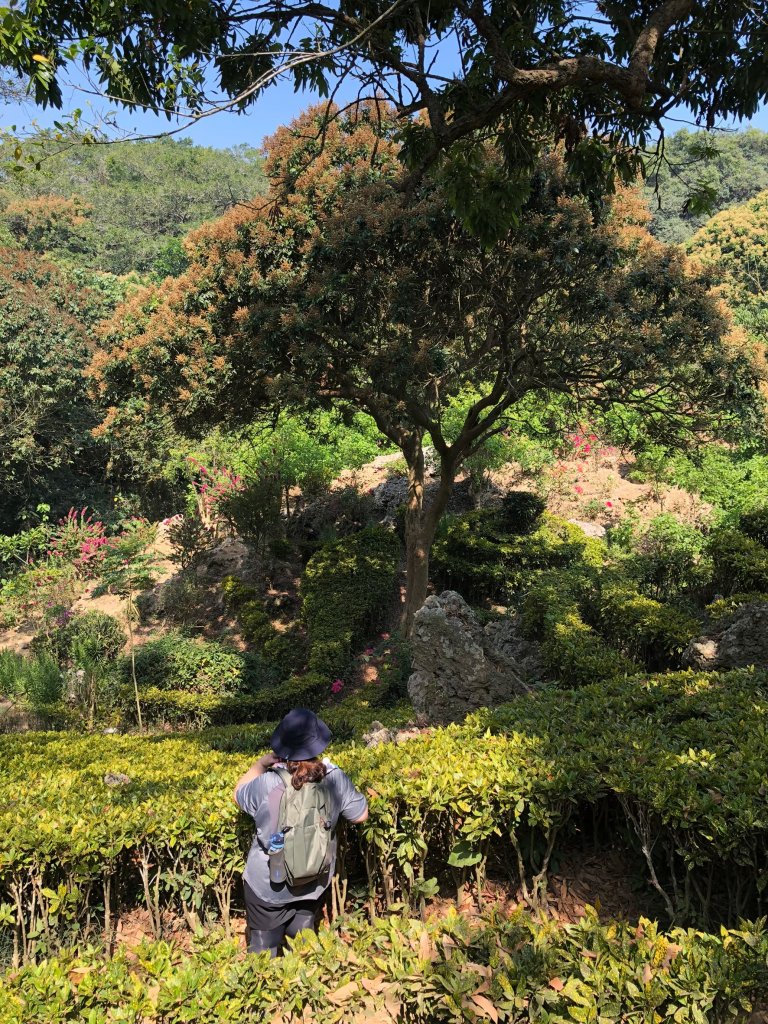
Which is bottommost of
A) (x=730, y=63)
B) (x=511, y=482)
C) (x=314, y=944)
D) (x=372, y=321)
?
(x=314, y=944)

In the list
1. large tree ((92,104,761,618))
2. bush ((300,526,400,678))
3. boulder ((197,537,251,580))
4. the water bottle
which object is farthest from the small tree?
the water bottle

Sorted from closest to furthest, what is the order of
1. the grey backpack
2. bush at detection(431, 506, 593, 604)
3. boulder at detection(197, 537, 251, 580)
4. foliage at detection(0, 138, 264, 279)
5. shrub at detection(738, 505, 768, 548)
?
the grey backpack < shrub at detection(738, 505, 768, 548) < bush at detection(431, 506, 593, 604) < boulder at detection(197, 537, 251, 580) < foliage at detection(0, 138, 264, 279)

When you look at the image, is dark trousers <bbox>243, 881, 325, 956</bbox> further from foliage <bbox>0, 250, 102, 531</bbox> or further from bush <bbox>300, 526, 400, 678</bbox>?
foliage <bbox>0, 250, 102, 531</bbox>

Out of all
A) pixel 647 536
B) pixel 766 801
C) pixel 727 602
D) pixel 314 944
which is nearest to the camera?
pixel 314 944

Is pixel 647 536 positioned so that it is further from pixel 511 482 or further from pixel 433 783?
pixel 433 783

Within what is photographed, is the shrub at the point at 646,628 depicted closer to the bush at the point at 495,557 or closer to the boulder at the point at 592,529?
the bush at the point at 495,557

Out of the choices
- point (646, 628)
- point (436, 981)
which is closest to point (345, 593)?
point (646, 628)

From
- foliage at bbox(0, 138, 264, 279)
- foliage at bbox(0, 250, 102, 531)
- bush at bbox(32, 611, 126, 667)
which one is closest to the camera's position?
bush at bbox(32, 611, 126, 667)

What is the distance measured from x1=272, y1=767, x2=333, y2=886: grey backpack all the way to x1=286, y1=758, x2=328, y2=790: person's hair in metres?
0.02

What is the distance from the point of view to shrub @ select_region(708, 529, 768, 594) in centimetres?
688

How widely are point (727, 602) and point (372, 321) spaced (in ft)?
15.1

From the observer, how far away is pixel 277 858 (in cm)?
279

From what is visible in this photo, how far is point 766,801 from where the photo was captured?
2.74 meters

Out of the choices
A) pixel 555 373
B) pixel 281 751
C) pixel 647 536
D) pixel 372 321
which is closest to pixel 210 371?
pixel 372 321
